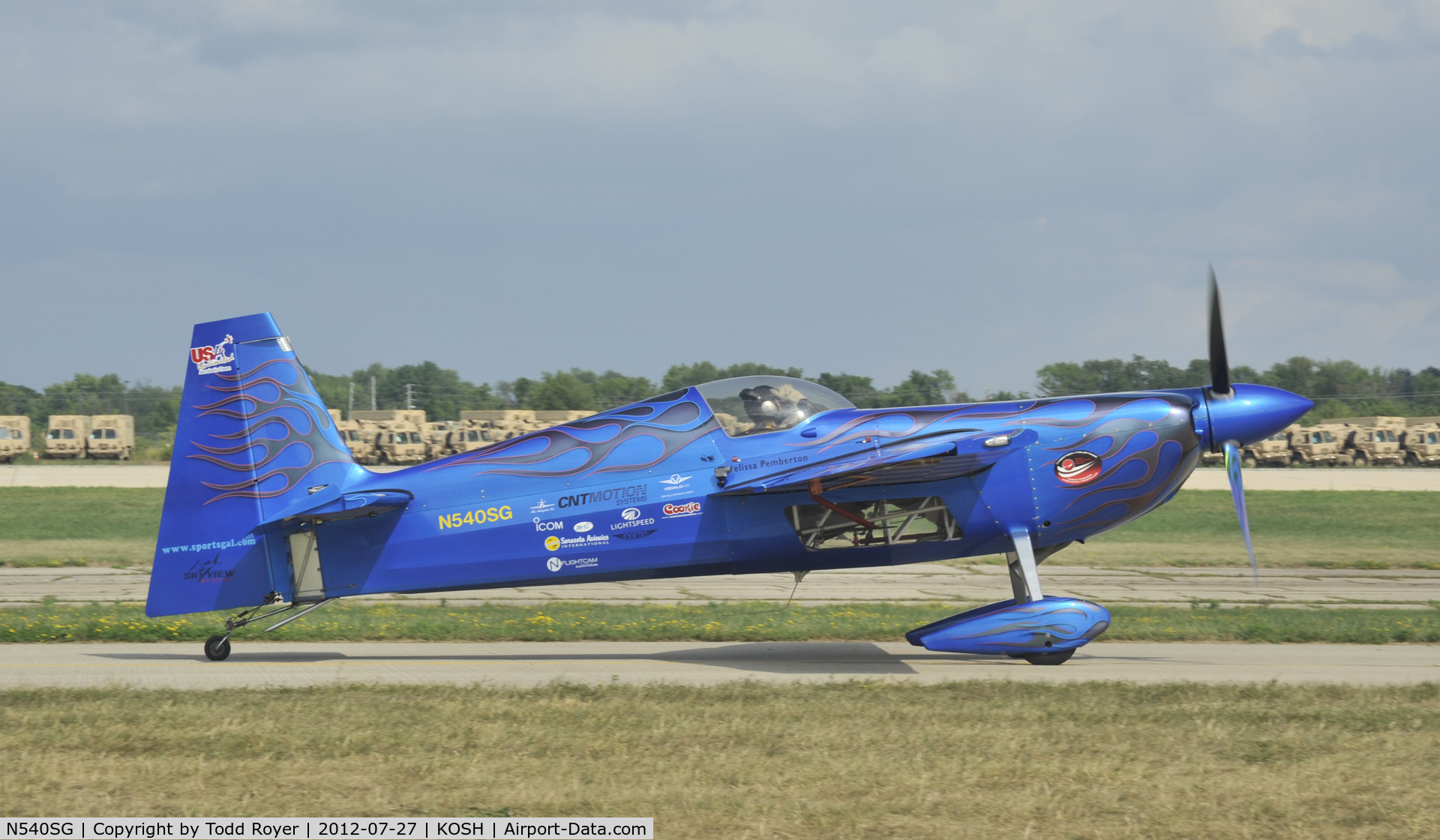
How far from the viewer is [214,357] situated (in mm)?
12008

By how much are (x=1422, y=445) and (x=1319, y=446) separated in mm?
5766

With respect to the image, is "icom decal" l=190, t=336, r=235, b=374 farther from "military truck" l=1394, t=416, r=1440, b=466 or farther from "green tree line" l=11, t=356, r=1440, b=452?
"military truck" l=1394, t=416, r=1440, b=466

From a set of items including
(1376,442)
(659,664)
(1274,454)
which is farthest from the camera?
(1274,454)

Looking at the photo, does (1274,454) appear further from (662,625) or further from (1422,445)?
(662,625)

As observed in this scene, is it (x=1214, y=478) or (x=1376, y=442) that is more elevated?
(x=1376, y=442)

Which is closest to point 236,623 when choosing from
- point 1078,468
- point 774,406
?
point 774,406

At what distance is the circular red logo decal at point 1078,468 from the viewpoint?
455 inches

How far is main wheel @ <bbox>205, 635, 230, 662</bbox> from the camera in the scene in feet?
38.3

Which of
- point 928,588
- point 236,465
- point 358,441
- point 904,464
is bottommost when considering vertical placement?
point 928,588

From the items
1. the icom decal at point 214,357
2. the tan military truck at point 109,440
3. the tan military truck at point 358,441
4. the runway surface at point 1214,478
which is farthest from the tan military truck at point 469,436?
the icom decal at point 214,357

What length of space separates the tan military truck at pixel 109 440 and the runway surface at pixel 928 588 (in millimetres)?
48703

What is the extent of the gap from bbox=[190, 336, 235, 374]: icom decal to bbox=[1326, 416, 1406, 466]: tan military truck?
7497cm

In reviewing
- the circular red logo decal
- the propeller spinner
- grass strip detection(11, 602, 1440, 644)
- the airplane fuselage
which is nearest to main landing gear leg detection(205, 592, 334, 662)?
the airplane fuselage

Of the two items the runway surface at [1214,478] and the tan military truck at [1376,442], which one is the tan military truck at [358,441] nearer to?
the runway surface at [1214,478]
